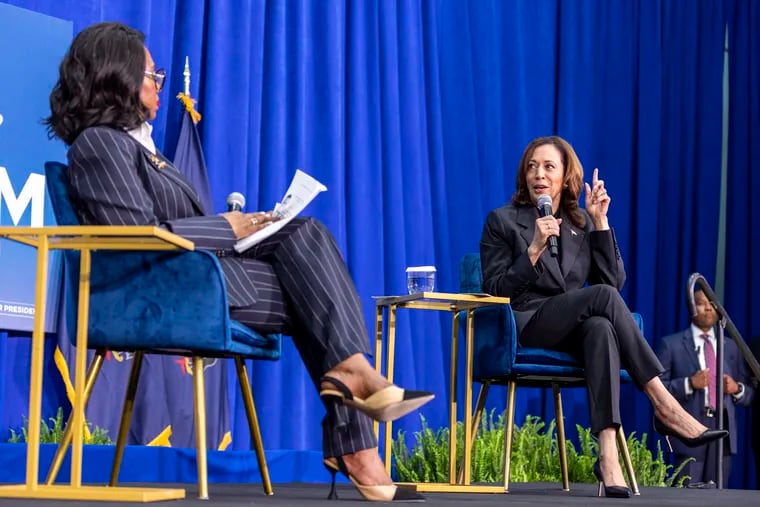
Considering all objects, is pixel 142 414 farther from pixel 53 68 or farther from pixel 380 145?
pixel 380 145

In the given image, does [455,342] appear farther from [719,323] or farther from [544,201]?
[719,323]

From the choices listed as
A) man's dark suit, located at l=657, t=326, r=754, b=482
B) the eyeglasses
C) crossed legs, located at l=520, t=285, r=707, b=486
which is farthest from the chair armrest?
man's dark suit, located at l=657, t=326, r=754, b=482

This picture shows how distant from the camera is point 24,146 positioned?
4117 mm

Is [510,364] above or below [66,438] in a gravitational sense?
above

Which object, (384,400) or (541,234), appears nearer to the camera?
(384,400)

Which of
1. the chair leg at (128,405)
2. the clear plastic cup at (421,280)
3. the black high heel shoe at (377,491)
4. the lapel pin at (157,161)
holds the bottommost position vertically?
the black high heel shoe at (377,491)

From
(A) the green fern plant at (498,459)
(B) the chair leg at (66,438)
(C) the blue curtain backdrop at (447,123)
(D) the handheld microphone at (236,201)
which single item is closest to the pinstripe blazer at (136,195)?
(D) the handheld microphone at (236,201)

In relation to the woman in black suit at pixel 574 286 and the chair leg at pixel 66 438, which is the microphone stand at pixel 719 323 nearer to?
the woman in black suit at pixel 574 286

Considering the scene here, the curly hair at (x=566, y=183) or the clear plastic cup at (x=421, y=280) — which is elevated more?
the curly hair at (x=566, y=183)

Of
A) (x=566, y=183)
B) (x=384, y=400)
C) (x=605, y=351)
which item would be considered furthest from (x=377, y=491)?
(x=566, y=183)

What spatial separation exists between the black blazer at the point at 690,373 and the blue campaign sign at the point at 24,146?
3038mm

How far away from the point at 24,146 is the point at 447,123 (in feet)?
7.37

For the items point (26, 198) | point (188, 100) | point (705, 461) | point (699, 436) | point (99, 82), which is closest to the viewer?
point (99, 82)

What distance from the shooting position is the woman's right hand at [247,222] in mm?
2400
